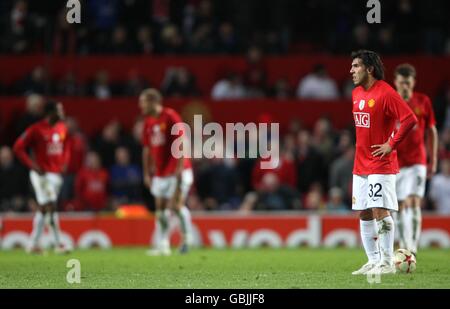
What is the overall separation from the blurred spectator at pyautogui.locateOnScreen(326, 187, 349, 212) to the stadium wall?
580mm

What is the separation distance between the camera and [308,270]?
41.4 ft

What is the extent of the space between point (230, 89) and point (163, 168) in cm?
605

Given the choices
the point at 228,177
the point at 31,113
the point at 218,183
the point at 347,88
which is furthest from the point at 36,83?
the point at 347,88

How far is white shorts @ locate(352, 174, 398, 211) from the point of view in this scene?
11.1 metres

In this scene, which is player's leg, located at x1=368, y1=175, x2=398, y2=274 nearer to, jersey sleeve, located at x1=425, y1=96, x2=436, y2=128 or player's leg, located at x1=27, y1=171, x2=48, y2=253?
jersey sleeve, located at x1=425, y1=96, x2=436, y2=128

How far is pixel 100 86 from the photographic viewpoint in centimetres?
2289

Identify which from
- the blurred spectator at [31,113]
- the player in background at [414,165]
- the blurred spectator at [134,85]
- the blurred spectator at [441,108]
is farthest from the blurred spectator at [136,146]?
the player in background at [414,165]

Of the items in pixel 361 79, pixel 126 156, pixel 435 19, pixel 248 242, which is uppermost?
pixel 435 19

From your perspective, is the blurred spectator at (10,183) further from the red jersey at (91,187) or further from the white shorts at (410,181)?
the white shorts at (410,181)

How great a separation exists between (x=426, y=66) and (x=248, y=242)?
19.4ft

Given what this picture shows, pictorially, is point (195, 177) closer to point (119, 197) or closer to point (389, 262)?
point (119, 197)

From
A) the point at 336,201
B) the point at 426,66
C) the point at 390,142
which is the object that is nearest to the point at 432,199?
the point at 336,201

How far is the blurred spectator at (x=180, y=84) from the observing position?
22688 mm

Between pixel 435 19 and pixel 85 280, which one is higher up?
pixel 435 19
